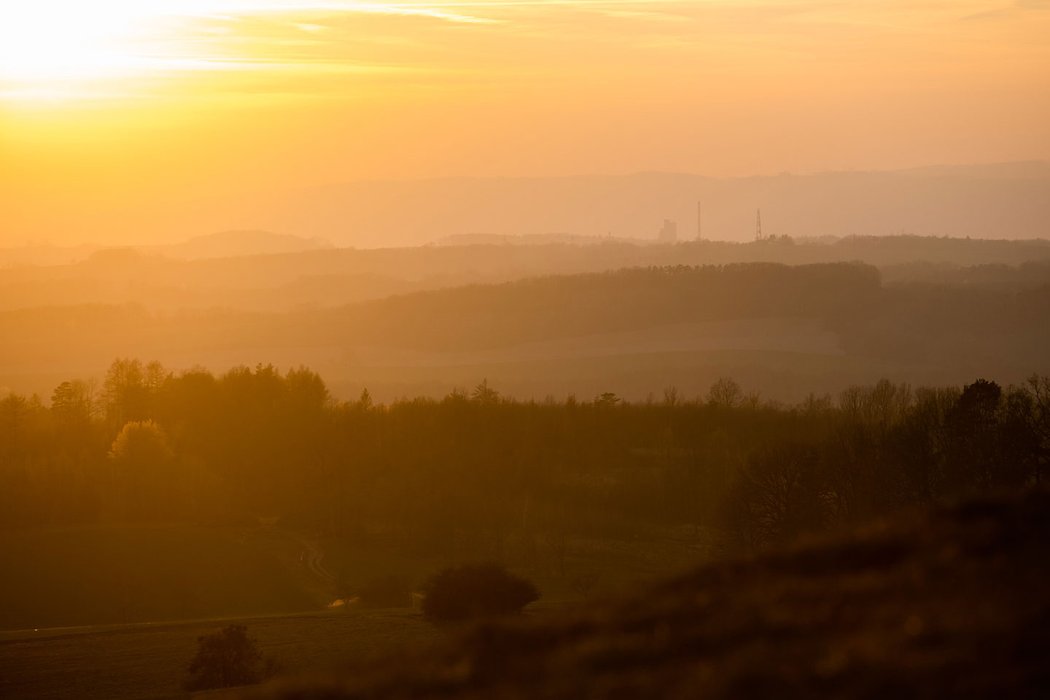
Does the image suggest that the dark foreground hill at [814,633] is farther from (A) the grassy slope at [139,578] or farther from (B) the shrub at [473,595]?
(A) the grassy slope at [139,578]

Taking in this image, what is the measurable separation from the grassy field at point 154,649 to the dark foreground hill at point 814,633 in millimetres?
11826

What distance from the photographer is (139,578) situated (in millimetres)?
46750

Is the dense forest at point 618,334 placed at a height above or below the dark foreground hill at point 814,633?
above

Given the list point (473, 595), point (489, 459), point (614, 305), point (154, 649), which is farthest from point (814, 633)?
point (614, 305)

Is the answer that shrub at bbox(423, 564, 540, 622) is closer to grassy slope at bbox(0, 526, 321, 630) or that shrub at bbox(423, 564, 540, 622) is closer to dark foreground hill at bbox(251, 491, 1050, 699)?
grassy slope at bbox(0, 526, 321, 630)

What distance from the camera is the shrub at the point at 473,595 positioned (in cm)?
3216

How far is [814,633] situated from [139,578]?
3881 cm

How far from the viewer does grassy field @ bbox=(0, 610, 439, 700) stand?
27547 mm

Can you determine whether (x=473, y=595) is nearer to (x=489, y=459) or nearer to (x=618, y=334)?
(x=489, y=459)

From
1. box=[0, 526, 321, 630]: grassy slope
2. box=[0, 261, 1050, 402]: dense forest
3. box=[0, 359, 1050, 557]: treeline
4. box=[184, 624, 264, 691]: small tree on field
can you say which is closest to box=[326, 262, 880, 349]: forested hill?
box=[0, 261, 1050, 402]: dense forest

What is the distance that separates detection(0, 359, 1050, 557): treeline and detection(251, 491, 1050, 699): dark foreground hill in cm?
2503

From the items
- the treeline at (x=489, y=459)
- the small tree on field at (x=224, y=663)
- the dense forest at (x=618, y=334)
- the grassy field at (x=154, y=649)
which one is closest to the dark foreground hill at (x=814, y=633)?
the grassy field at (x=154, y=649)

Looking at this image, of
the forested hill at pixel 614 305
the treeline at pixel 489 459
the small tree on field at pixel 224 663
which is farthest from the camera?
the forested hill at pixel 614 305

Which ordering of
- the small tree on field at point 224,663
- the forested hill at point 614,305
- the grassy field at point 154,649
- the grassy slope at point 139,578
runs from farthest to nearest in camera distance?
1. the forested hill at point 614,305
2. the grassy slope at point 139,578
3. the grassy field at point 154,649
4. the small tree on field at point 224,663
